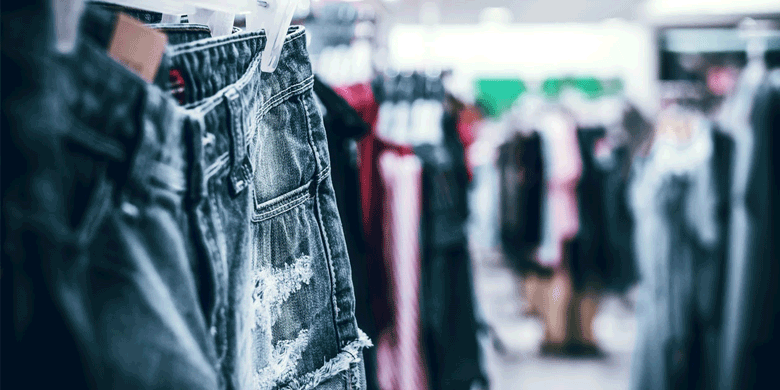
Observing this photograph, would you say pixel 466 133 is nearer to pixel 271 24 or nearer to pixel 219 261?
pixel 271 24

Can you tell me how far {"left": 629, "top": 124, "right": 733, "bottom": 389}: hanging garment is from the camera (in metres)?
2.15

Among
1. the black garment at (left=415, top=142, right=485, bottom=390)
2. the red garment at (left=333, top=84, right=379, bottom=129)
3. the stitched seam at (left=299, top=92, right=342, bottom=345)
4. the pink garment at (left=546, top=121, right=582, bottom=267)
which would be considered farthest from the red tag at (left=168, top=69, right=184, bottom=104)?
the pink garment at (left=546, top=121, right=582, bottom=267)

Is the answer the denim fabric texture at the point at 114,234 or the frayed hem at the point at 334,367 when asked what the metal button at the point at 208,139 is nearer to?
the denim fabric texture at the point at 114,234

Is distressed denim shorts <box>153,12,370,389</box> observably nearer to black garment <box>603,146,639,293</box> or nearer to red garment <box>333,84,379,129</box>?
red garment <box>333,84,379,129</box>

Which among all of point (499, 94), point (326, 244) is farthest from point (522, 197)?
point (326, 244)

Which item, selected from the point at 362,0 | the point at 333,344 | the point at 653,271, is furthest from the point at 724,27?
the point at 333,344

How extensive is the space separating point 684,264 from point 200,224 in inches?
84.0

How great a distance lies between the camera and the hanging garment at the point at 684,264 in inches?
84.7

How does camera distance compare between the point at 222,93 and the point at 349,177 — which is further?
the point at 349,177

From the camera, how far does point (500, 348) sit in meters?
3.71

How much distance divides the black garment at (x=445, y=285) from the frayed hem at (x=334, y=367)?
984mm

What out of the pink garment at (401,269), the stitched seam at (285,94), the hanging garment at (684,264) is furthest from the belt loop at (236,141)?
the hanging garment at (684,264)

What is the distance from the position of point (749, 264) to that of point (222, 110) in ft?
5.73

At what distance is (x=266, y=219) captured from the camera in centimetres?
68
